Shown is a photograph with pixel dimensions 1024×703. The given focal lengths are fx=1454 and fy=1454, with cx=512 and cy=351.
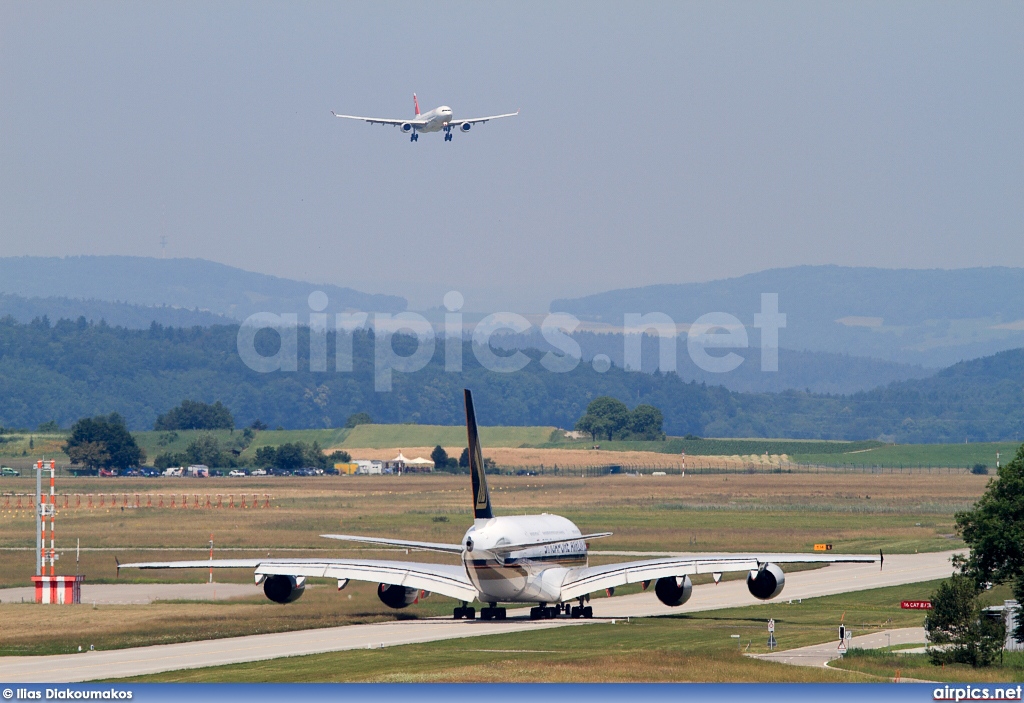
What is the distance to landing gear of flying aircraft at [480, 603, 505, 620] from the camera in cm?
5438

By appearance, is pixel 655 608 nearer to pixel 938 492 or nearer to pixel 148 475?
pixel 938 492

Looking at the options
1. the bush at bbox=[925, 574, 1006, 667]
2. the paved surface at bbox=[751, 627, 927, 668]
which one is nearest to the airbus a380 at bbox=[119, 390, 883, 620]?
the paved surface at bbox=[751, 627, 927, 668]

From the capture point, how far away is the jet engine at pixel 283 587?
184 ft

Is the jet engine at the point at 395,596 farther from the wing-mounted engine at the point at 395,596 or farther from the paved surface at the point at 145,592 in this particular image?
the paved surface at the point at 145,592

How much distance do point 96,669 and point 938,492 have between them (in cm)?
A: 12545

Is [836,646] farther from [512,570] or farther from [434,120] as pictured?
[434,120]

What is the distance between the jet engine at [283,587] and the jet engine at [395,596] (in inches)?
126

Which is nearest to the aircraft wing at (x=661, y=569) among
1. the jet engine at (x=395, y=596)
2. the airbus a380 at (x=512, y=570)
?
the airbus a380 at (x=512, y=570)

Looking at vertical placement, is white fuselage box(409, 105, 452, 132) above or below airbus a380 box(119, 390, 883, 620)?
above

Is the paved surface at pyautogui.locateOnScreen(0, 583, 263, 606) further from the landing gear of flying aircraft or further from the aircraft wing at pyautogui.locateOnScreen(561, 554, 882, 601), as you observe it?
the aircraft wing at pyautogui.locateOnScreen(561, 554, 882, 601)

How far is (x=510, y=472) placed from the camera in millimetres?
198250

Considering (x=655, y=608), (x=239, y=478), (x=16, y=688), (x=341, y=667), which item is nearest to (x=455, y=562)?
(x=655, y=608)

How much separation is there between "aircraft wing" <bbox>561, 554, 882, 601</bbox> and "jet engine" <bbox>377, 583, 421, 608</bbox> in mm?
6632

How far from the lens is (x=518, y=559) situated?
52750mm
